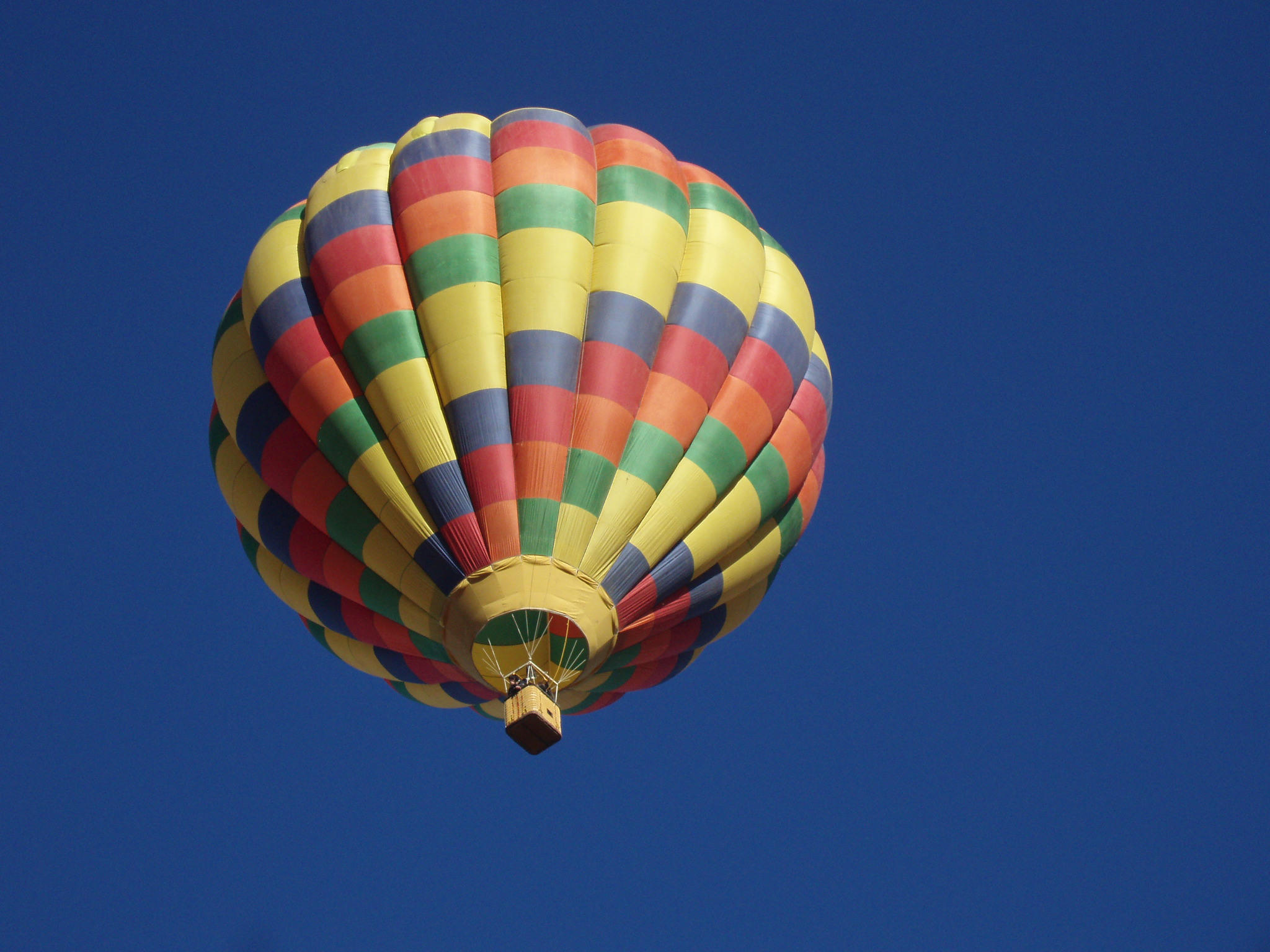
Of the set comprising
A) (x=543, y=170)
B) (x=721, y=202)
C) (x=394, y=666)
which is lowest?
(x=394, y=666)

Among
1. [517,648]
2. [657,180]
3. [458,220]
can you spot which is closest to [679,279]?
[657,180]

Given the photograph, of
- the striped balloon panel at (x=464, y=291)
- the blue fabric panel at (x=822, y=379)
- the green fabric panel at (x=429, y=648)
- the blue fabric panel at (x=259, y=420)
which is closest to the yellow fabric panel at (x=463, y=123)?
the striped balloon panel at (x=464, y=291)

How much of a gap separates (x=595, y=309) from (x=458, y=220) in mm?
1547

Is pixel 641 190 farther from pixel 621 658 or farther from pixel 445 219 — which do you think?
pixel 621 658

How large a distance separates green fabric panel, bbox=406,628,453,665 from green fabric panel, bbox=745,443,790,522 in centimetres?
320

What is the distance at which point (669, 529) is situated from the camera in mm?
14273

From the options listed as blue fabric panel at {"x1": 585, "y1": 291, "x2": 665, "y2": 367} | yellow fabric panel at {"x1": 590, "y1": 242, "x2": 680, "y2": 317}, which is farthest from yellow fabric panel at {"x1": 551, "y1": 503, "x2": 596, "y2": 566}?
yellow fabric panel at {"x1": 590, "y1": 242, "x2": 680, "y2": 317}

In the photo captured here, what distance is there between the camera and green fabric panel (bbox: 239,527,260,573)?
16.8 metres

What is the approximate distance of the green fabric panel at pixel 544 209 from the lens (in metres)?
14.9

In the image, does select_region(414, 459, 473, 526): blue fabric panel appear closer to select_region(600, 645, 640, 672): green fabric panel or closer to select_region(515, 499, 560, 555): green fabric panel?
A: select_region(515, 499, 560, 555): green fabric panel

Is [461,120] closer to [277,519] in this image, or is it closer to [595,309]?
[595,309]

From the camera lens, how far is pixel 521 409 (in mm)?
13914

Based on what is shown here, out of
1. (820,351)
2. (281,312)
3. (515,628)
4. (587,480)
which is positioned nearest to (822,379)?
(820,351)

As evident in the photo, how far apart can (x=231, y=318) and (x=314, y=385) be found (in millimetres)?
2165
